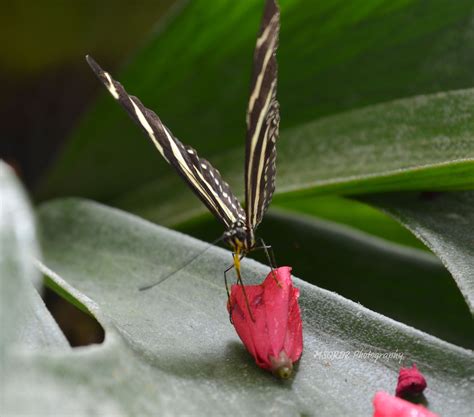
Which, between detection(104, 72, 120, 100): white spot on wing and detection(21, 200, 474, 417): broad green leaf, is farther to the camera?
detection(104, 72, 120, 100): white spot on wing

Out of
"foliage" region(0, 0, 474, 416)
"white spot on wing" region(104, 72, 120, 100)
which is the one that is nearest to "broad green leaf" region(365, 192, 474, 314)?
"foliage" region(0, 0, 474, 416)

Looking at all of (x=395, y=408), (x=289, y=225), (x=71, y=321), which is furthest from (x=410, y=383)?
(x=71, y=321)

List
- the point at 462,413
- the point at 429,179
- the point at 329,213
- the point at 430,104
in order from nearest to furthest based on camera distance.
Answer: the point at 462,413 < the point at 429,179 < the point at 430,104 < the point at 329,213

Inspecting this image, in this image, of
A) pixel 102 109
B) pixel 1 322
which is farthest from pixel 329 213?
pixel 1 322

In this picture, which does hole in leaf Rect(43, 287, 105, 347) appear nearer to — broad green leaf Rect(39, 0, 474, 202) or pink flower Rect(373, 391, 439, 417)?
broad green leaf Rect(39, 0, 474, 202)

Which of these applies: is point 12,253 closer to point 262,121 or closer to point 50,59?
point 262,121

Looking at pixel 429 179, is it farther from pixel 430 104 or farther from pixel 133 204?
pixel 133 204

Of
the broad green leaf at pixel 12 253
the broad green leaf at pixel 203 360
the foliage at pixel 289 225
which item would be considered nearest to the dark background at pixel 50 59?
the foliage at pixel 289 225
